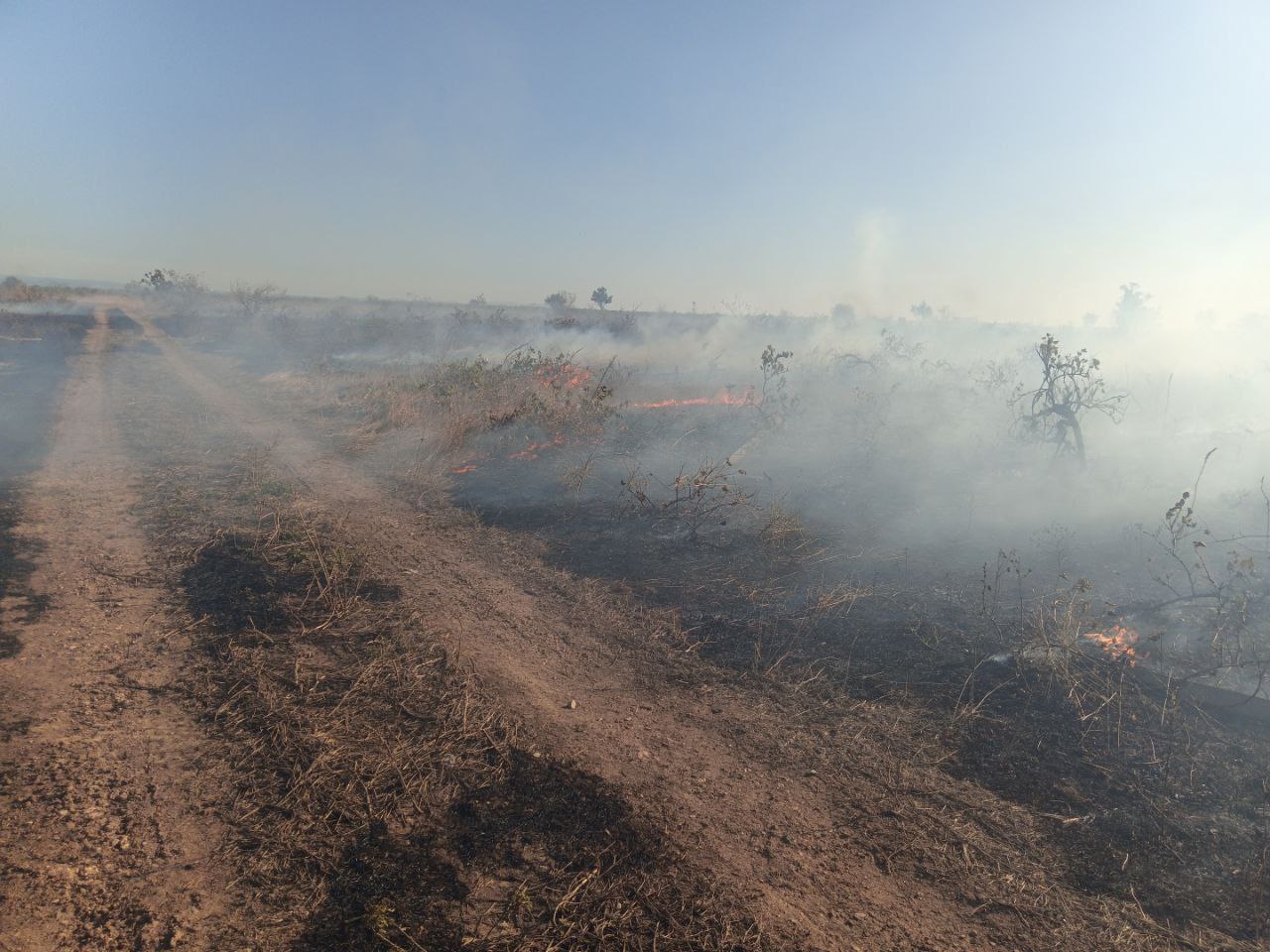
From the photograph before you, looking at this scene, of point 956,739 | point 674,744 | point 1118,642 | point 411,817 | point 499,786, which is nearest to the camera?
point 411,817

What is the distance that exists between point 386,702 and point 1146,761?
4.69m

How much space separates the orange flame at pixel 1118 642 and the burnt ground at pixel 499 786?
87cm

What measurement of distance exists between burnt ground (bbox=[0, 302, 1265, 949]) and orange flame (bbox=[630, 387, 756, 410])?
7338mm

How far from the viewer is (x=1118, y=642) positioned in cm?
514

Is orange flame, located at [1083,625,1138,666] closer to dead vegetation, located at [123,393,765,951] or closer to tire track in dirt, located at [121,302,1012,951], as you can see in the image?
tire track in dirt, located at [121,302,1012,951]

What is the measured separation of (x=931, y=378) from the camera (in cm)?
1488

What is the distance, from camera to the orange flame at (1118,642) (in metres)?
4.90

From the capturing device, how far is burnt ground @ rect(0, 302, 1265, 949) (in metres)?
2.61

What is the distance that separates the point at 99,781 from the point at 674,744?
298cm

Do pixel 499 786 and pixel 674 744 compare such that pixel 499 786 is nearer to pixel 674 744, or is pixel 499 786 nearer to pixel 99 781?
pixel 674 744

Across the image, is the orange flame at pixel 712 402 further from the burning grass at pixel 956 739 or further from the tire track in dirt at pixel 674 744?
the tire track in dirt at pixel 674 744

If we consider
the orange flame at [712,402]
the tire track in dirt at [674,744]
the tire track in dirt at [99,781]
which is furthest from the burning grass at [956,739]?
the orange flame at [712,402]

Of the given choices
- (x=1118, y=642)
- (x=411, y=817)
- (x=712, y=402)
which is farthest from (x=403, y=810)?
(x=712, y=402)

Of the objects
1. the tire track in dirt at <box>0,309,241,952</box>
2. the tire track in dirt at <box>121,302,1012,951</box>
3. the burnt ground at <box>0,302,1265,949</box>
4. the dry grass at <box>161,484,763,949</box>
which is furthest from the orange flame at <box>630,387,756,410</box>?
the tire track in dirt at <box>0,309,241,952</box>
